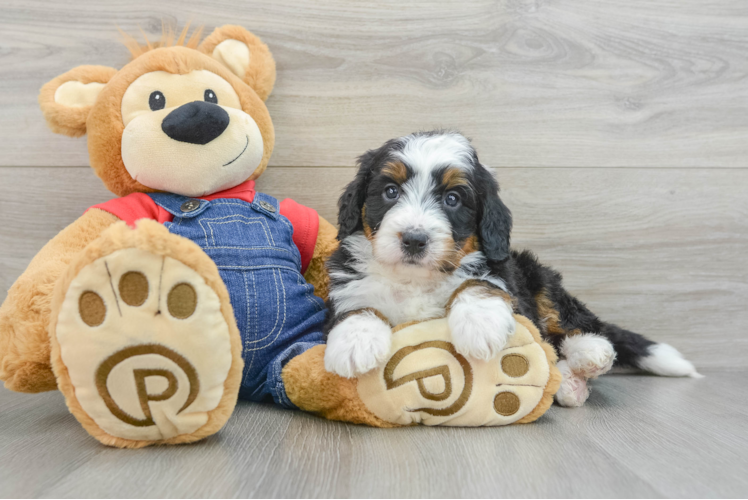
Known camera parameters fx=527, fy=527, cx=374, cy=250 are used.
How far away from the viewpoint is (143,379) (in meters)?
1.25

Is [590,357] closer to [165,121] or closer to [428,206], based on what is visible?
[428,206]

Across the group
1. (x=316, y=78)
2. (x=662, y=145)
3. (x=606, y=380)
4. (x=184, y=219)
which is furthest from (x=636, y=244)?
(x=184, y=219)

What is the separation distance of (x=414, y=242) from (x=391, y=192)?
255 mm

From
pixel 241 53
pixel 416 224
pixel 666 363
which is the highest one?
pixel 241 53

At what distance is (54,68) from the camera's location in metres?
2.33

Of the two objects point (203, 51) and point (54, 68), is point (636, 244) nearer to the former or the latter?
point (203, 51)

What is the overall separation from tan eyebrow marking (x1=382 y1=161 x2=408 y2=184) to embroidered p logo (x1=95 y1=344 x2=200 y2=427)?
84 centimetres

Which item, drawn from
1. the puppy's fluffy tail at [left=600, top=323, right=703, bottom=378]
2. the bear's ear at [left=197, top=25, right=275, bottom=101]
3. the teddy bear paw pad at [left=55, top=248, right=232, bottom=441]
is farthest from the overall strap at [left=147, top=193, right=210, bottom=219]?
the puppy's fluffy tail at [left=600, top=323, right=703, bottom=378]

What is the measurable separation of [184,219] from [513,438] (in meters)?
Answer: 1.29

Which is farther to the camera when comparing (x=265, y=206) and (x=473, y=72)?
(x=473, y=72)

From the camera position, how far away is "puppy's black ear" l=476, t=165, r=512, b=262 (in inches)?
68.0

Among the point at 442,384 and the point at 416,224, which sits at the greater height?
the point at 416,224

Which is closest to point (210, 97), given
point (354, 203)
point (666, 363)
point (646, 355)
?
point (354, 203)

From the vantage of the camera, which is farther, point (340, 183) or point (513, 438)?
point (340, 183)
